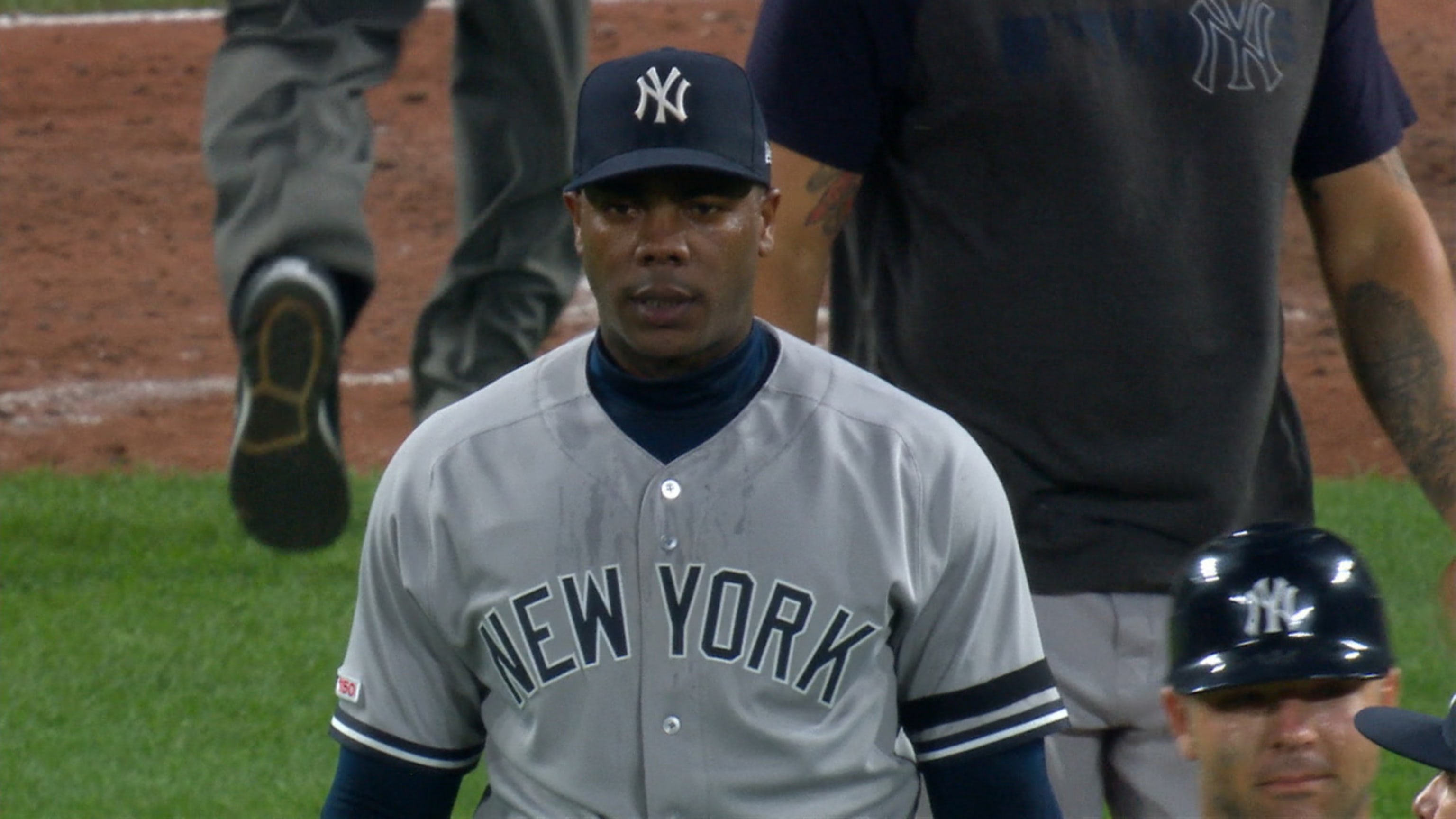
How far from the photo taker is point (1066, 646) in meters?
3.26

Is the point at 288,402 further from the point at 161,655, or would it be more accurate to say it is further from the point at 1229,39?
the point at 161,655

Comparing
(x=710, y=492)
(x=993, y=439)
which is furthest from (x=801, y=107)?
(x=710, y=492)

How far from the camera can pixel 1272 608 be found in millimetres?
2510

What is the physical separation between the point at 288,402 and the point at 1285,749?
1.99 meters

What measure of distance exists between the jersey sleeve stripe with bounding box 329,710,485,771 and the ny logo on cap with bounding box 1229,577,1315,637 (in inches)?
31.1

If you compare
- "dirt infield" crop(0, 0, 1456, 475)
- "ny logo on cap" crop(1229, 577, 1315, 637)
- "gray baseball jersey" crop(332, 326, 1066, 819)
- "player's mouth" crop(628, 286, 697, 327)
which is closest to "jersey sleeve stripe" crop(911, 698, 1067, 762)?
"gray baseball jersey" crop(332, 326, 1066, 819)

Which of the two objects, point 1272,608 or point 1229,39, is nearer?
point 1272,608

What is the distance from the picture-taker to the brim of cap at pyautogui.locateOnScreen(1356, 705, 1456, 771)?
2.45 metres

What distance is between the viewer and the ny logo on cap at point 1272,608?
2490mm

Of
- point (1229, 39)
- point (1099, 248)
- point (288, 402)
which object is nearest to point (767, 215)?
point (1099, 248)

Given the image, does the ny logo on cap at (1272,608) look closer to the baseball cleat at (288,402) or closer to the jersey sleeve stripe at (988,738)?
the jersey sleeve stripe at (988,738)

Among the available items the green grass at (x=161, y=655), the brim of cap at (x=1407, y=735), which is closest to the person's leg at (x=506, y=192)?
the green grass at (x=161, y=655)

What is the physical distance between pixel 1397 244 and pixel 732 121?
111cm

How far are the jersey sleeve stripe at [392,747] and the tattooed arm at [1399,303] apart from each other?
134cm
